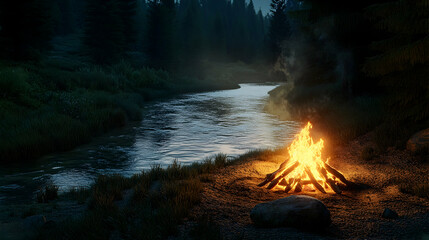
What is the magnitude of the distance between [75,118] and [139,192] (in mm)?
10273

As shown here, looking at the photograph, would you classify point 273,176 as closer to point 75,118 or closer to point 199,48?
point 75,118

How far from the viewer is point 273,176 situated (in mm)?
7324

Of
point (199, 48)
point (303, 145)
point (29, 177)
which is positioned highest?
point (199, 48)

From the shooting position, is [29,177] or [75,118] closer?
[29,177]

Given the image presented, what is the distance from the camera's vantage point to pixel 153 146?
13312 millimetres

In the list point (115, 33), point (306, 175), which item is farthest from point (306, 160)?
point (115, 33)

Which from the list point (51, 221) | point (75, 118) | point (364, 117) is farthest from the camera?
point (75, 118)

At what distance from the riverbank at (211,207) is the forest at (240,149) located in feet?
0.09

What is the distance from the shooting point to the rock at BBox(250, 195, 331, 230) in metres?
4.96

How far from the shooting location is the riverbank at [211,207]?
4812 mm

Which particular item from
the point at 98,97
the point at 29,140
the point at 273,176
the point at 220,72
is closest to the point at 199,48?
the point at 220,72

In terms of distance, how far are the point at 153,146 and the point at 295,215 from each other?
352 inches

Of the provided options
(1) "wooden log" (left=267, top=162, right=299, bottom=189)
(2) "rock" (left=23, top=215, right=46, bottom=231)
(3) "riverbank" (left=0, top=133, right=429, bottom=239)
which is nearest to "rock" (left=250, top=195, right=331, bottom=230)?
(3) "riverbank" (left=0, top=133, right=429, bottom=239)

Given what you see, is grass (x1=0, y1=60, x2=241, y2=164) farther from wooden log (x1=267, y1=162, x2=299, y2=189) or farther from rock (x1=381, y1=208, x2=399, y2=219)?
rock (x1=381, y1=208, x2=399, y2=219)
